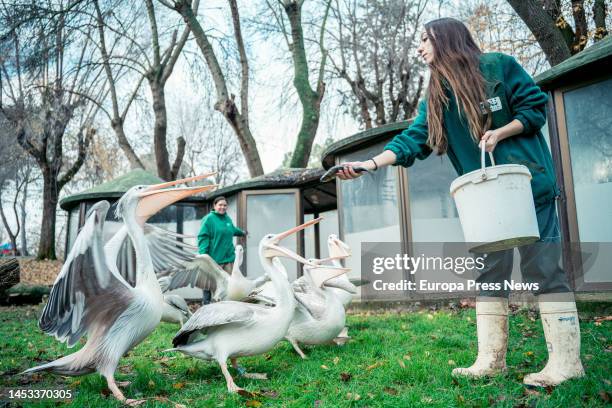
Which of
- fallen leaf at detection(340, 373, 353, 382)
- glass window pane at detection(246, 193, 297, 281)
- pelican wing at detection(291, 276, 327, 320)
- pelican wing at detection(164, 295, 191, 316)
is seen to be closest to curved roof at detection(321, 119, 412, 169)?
glass window pane at detection(246, 193, 297, 281)

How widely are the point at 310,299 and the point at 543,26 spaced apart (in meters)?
7.35

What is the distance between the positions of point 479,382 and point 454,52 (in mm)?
2039

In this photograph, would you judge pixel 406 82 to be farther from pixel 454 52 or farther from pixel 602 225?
pixel 454 52

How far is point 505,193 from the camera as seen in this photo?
2623 mm

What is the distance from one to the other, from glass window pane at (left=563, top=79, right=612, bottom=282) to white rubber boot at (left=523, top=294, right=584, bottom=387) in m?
3.72

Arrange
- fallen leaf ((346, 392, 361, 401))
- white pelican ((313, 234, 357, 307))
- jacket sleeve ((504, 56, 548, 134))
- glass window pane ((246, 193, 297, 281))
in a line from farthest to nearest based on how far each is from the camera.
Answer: glass window pane ((246, 193, 297, 281)) < white pelican ((313, 234, 357, 307)) < fallen leaf ((346, 392, 361, 401)) < jacket sleeve ((504, 56, 548, 134))

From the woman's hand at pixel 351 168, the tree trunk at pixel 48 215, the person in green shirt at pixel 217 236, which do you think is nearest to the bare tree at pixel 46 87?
the tree trunk at pixel 48 215

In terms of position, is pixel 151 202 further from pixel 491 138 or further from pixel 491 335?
pixel 491 335

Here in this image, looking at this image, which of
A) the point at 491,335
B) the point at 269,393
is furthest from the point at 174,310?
the point at 491,335

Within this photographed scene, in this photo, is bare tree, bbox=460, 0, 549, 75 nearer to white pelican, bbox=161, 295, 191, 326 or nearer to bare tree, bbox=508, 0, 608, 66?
bare tree, bbox=508, 0, 608, 66

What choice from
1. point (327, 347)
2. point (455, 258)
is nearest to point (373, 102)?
point (455, 258)

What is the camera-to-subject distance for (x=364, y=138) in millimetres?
8359

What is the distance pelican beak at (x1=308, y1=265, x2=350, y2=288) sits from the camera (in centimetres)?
523

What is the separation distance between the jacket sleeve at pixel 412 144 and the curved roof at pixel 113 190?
9.73 m
